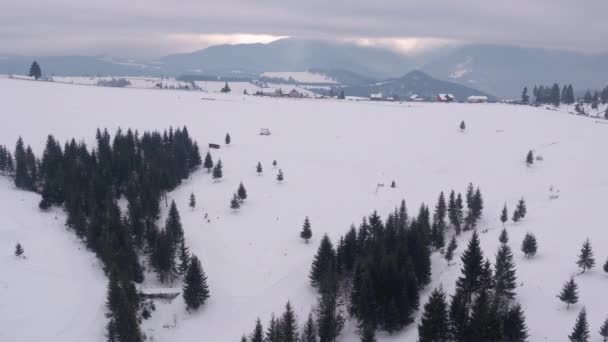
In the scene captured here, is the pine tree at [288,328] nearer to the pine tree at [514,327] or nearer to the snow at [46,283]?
the pine tree at [514,327]

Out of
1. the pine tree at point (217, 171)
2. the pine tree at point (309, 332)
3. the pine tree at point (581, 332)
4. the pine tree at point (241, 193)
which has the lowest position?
the pine tree at point (309, 332)

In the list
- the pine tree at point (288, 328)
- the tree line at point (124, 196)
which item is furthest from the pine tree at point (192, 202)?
the pine tree at point (288, 328)

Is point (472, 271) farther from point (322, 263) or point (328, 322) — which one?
point (322, 263)

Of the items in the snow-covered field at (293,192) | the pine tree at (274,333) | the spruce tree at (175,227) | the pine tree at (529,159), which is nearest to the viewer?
the pine tree at (274,333)

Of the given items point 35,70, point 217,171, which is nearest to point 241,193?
point 217,171

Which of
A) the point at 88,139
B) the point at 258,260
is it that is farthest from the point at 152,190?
the point at 88,139

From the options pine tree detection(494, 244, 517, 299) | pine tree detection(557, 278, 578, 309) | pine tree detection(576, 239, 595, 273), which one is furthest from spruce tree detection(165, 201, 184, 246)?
pine tree detection(576, 239, 595, 273)

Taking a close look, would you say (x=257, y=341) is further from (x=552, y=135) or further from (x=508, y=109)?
(x=508, y=109)
